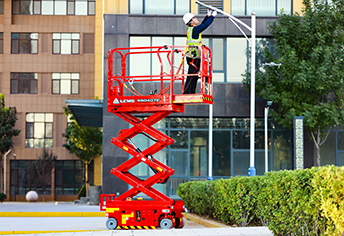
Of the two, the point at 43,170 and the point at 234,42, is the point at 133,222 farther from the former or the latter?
the point at 43,170

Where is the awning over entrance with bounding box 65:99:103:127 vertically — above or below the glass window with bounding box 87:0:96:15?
below

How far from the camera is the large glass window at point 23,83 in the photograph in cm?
6259

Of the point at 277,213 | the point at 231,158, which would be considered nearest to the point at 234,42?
the point at 231,158

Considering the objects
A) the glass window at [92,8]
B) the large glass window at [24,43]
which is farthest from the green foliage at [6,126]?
the glass window at [92,8]

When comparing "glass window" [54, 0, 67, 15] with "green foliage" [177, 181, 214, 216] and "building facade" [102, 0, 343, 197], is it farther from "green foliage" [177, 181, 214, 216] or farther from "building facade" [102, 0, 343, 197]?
"green foliage" [177, 181, 214, 216]

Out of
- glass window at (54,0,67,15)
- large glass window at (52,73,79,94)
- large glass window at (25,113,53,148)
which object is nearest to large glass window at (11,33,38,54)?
glass window at (54,0,67,15)

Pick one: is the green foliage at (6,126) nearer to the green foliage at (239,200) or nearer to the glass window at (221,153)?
the glass window at (221,153)

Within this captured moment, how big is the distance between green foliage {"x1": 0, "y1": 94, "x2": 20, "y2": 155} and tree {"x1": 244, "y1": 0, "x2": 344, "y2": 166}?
1096 inches

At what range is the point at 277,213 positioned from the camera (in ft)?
39.9

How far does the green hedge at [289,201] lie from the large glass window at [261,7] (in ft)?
63.7

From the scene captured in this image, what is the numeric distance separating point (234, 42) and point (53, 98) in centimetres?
2965

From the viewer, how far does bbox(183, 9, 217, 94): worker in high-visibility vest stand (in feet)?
58.7

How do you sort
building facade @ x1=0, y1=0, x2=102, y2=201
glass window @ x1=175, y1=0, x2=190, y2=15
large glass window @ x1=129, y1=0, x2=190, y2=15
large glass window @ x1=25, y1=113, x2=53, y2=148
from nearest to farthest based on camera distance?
large glass window @ x1=129, y1=0, x2=190, y2=15 → glass window @ x1=175, y1=0, x2=190, y2=15 → building facade @ x1=0, y1=0, x2=102, y2=201 → large glass window @ x1=25, y1=113, x2=53, y2=148

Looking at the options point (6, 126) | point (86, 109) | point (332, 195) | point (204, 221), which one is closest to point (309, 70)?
point (86, 109)
